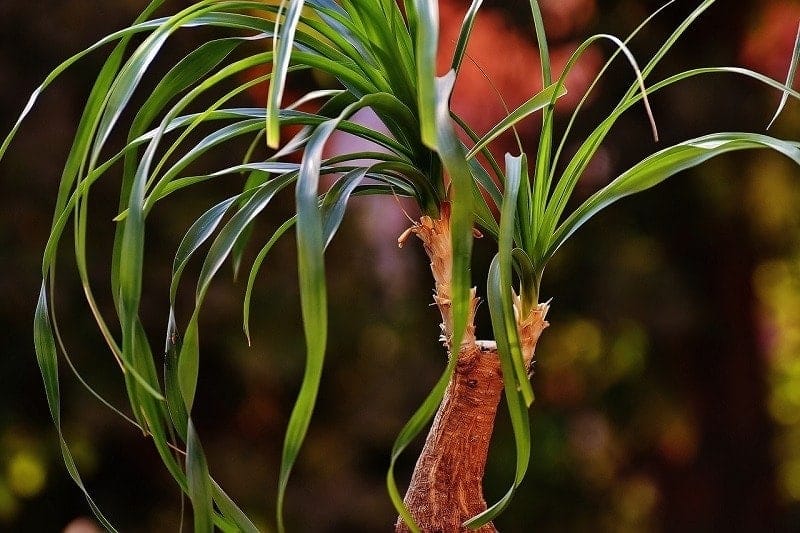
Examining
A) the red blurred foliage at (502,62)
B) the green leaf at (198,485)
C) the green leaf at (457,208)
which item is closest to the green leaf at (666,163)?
the green leaf at (457,208)

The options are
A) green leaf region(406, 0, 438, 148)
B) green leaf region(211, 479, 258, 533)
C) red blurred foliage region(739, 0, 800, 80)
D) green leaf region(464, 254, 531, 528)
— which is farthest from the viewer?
red blurred foliage region(739, 0, 800, 80)

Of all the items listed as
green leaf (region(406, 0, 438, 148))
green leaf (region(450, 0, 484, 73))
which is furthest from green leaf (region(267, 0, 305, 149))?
green leaf (region(450, 0, 484, 73))

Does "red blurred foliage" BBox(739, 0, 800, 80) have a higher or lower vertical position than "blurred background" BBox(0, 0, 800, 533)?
higher

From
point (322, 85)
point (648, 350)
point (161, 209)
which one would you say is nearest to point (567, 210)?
point (648, 350)

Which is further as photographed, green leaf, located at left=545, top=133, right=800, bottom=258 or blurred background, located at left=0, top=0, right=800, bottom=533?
blurred background, located at left=0, top=0, right=800, bottom=533

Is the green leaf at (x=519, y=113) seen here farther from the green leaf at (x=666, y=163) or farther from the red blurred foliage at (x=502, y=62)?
the red blurred foliage at (x=502, y=62)

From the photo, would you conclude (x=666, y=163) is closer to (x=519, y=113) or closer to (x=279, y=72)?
(x=519, y=113)

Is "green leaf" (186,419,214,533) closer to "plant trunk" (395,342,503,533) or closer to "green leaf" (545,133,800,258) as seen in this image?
"plant trunk" (395,342,503,533)
